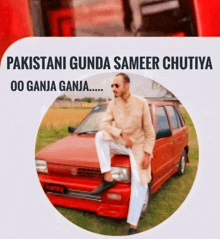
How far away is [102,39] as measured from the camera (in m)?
0.96

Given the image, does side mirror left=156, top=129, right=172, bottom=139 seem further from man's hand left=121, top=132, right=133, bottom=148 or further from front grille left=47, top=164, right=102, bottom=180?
front grille left=47, top=164, right=102, bottom=180

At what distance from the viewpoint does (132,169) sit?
0.91 metres

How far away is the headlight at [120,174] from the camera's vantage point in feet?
2.98

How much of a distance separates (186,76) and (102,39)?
401 mm

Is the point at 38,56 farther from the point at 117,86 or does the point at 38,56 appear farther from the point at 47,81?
the point at 117,86

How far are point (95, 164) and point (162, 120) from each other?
35 cm

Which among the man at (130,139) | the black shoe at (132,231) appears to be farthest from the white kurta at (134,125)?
the black shoe at (132,231)

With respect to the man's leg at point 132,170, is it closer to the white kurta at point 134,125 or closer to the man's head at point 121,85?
the white kurta at point 134,125

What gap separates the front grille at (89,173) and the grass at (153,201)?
158 millimetres

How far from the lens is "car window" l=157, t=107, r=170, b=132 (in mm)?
974

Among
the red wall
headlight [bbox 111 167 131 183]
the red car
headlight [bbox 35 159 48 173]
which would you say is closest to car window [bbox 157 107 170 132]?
the red car

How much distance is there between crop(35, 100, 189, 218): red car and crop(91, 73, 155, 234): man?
2 centimetres

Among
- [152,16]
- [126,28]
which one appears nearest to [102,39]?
[126,28]

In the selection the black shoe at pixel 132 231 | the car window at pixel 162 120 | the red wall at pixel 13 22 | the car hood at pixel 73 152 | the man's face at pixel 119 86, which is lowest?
the black shoe at pixel 132 231
